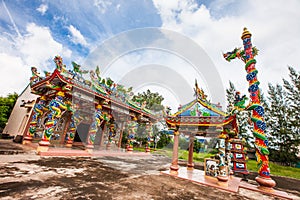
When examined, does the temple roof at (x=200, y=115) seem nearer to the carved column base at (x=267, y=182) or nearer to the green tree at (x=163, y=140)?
the carved column base at (x=267, y=182)

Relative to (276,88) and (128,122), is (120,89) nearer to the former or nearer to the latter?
(128,122)

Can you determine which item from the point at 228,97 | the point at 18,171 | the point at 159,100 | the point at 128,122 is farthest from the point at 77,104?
the point at 228,97

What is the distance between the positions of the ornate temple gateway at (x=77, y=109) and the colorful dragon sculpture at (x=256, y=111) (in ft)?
26.3

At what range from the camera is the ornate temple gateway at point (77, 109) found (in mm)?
7336

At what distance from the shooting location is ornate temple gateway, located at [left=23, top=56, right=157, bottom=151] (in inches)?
289

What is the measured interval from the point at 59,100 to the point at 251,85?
939cm

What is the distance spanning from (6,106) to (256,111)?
20.7 metres

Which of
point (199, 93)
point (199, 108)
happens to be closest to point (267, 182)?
point (199, 108)

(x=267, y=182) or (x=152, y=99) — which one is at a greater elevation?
(x=152, y=99)

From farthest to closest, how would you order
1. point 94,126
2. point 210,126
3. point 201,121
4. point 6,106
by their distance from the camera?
point 6,106 < point 94,126 < point 201,121 < point 210,126

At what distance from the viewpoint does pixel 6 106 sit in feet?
46.2

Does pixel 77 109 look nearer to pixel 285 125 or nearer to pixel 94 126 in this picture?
pixel 94 126

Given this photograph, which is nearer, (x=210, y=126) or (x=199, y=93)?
(x=210, y=126)

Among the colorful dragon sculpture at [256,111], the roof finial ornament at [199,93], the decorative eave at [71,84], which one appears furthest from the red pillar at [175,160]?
the decorative eave at [71,84]
